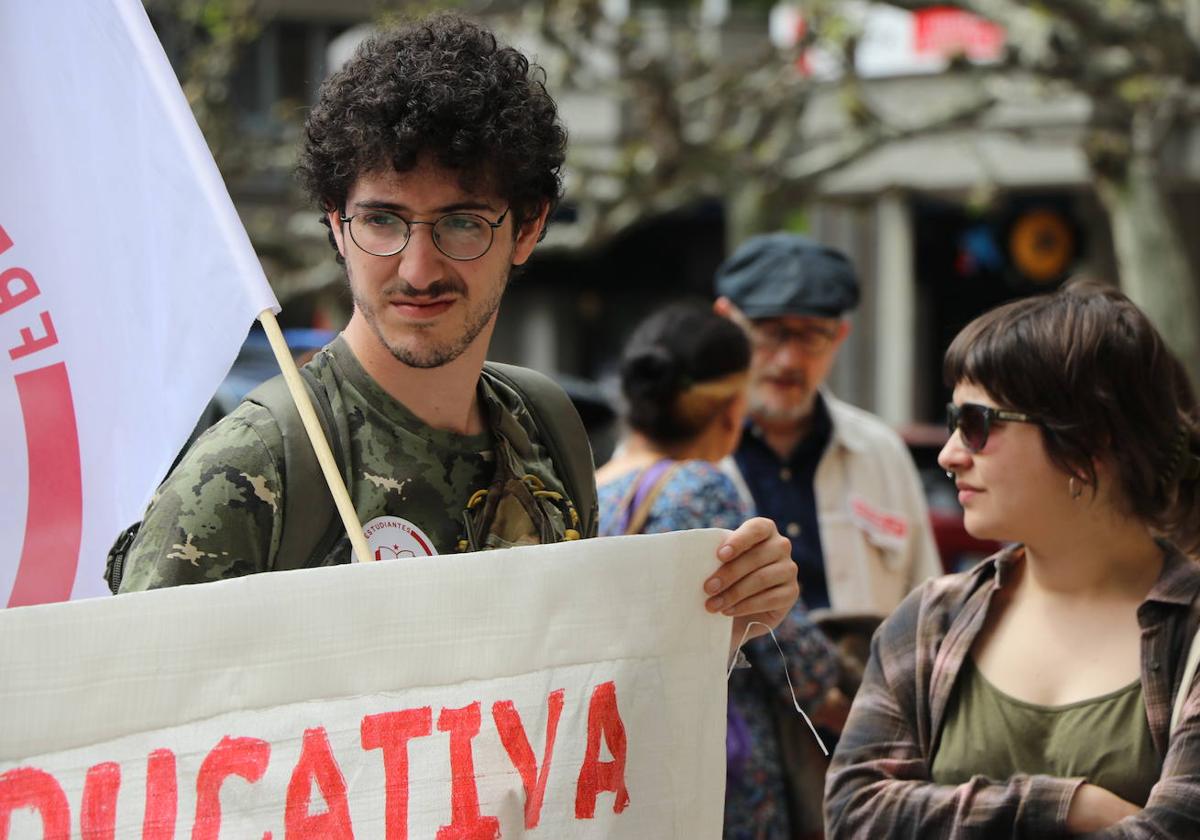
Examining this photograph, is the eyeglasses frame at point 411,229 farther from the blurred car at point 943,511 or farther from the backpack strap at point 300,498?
the blurred car at point 943,511

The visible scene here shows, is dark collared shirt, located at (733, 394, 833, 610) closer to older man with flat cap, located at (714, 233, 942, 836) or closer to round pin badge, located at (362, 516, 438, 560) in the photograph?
older man with flat cap, located at (714, 233, 942, 836)

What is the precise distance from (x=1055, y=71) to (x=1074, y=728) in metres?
7.40

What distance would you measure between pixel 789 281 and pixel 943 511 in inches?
165

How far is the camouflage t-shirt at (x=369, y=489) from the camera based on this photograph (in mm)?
1931

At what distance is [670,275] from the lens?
866 inches

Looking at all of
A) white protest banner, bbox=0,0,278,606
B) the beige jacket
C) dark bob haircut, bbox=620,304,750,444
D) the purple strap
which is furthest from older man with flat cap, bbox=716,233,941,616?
white protest banner, bbox=0,0,278,606

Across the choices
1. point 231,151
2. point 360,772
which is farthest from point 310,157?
point 231,151

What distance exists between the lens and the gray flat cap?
431 cm

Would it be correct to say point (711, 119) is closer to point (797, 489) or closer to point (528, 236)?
point (797, 489)

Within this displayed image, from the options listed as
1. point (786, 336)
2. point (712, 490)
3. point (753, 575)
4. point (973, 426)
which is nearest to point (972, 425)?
point (973, 426)

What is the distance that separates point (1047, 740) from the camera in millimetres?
2502

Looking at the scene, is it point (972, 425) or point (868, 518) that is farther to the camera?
point (868, 518)

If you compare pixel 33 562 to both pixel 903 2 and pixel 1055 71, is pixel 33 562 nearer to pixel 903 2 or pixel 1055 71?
pixel 903 2

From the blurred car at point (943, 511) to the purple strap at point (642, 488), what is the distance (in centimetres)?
443
